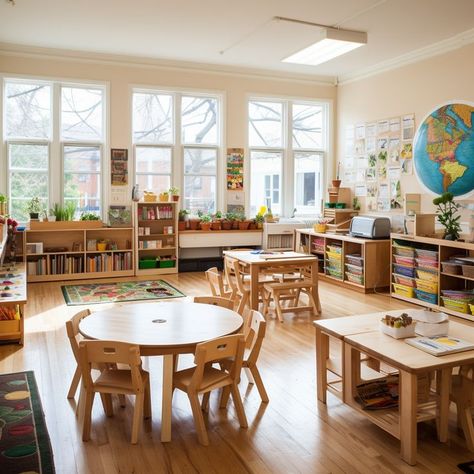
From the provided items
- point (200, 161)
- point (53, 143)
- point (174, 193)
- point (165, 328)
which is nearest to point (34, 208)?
point (53, 143)

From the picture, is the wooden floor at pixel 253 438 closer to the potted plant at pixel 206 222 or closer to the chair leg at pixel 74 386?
the chair leg at pixel 74 386

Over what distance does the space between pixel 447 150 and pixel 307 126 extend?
3.36 meters

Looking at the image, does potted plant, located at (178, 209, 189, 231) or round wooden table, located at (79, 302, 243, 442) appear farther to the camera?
potted plant, located at (178, 209, 189, 231)

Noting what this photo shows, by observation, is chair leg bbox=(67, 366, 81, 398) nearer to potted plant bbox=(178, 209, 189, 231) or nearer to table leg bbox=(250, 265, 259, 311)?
table leg bbox=(250, 265, 259, 311)

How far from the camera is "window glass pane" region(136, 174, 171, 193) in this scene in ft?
29.5

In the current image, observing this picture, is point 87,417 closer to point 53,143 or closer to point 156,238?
point 156,238

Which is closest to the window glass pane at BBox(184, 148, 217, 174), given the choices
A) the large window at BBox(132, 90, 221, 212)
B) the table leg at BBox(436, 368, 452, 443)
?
the large window at BBox(132, 90, 221, 212)

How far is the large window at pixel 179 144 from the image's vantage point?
29.2 ft

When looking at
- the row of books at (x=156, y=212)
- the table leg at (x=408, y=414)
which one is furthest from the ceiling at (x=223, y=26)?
the table leg at (x=408, y=414)

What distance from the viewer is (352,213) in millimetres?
9094

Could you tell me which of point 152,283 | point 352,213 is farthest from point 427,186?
point 152,283

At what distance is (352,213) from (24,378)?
6449 mm

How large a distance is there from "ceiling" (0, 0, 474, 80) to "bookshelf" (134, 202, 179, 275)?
2516mm

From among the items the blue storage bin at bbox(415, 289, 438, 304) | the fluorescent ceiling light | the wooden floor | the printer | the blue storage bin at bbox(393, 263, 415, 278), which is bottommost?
the wooden floor
